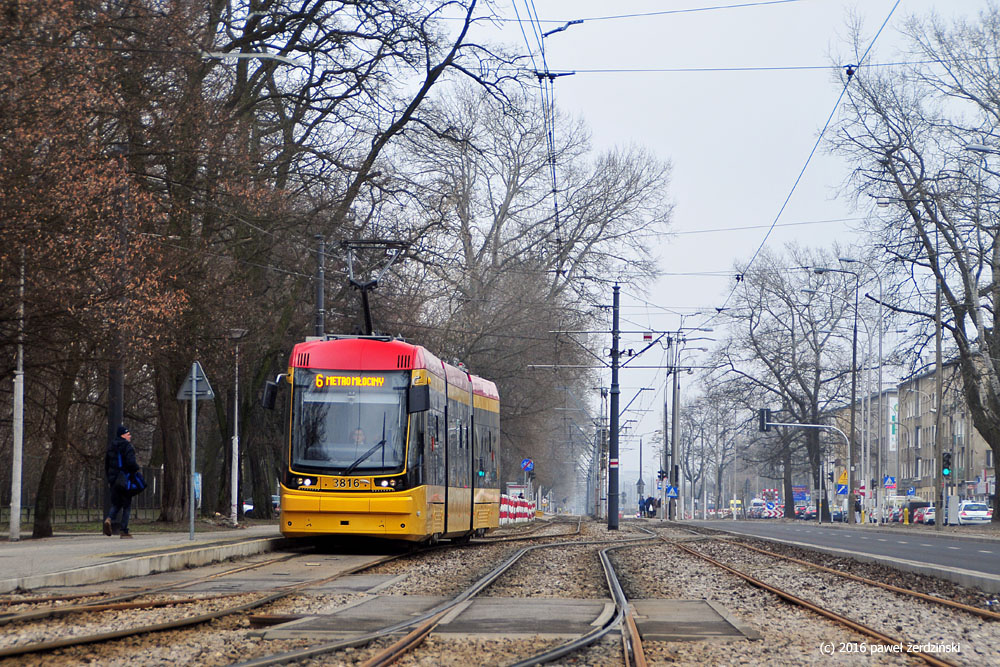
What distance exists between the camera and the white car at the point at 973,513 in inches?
2507

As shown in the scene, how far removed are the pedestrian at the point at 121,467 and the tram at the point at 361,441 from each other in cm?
281

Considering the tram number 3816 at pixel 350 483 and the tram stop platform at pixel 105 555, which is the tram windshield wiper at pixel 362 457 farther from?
the tram stop platform at pixel 105 555

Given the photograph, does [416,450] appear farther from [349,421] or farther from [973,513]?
[973,513]

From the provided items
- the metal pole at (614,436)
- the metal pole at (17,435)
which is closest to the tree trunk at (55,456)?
the metal pole at (17,435)

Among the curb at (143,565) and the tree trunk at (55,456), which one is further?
the tree trunk at (55,456)

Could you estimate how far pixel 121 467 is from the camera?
20.0 m

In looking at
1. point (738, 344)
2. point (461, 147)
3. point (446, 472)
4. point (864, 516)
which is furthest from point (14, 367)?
point (864, 516)

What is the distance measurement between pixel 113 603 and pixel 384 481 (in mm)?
7640

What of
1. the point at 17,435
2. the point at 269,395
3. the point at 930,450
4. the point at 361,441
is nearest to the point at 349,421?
the point at 361,441

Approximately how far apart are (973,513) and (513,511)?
31.0 meters

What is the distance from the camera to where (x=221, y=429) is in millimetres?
35281

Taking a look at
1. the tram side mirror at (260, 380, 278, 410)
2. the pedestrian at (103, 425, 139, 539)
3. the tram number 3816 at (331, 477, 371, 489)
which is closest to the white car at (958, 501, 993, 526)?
the tram number 3816 at (331, 477, 371, 489)

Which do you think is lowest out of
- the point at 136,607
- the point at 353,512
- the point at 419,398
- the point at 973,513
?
the point at 973,513

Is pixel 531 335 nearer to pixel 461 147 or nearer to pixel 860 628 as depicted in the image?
pixel 461 147
